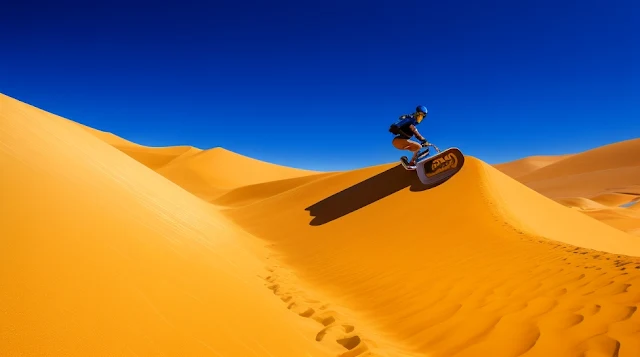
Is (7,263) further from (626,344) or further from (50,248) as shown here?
(626,344)

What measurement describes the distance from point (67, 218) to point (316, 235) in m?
7.78

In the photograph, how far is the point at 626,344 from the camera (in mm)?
2482

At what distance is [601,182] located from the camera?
45.0 m

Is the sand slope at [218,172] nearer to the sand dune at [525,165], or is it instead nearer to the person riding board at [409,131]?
the person riding board at [409,131]

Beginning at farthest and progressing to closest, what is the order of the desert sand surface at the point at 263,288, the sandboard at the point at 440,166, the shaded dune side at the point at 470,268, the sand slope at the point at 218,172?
the sand slope at the point at 218,172 → the sandboard at the point at 440,166 → the shaded dune side at the point at 470,268 → the desert sand surface at the point at 263,288

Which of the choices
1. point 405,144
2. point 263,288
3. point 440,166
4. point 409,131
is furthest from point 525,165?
point 263,288

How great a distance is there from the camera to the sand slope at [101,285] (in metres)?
1.63

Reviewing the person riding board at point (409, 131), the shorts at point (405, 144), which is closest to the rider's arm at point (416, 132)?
the person riding board at point (409, 131)

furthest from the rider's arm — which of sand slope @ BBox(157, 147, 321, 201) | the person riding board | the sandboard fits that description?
sand slope @ BBox(157, 147, 321, 201)

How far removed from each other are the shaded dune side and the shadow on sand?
0.08 meters

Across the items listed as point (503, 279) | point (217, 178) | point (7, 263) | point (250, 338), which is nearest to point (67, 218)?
point (7, 263)

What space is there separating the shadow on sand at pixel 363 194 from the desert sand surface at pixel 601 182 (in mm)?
13578

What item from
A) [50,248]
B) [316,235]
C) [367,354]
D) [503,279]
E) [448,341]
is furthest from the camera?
[316,235]

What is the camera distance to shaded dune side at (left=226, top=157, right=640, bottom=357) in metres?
3.01
